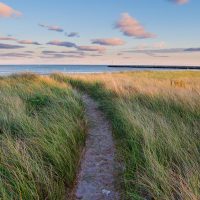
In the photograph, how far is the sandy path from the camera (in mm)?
3660

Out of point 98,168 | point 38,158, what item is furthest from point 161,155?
point 38,158

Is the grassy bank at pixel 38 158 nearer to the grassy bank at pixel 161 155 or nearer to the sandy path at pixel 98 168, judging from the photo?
the sandy path at pixel 98 168

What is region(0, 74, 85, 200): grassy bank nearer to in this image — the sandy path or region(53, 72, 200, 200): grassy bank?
the sandy path

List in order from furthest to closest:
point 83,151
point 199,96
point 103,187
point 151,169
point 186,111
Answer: point 199,96 < point 186,111 < point 83,151 < point 103,187 < point 151,169

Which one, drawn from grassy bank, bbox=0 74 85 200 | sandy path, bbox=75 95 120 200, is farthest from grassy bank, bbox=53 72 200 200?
grassy bank, bbox=0 74 85 200

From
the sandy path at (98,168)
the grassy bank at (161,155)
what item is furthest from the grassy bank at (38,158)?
the grassy bank at (161,155)

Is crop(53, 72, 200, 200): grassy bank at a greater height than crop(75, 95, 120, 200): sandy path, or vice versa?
crop(53, 72, 200, 200): grassy bank

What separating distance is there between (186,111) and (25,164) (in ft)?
15.0

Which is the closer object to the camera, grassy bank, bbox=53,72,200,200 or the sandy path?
grassy bank, bbox=53,72,200,200

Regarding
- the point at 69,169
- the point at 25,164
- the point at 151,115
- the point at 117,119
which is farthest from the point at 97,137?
the point at 25,164

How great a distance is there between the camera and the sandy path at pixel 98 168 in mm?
3660

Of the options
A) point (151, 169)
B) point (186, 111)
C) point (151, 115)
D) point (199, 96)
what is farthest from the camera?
point (199, 96)

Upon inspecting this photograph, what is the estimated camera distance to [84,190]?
3738mm

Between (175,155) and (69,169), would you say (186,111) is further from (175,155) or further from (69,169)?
(69,169)
